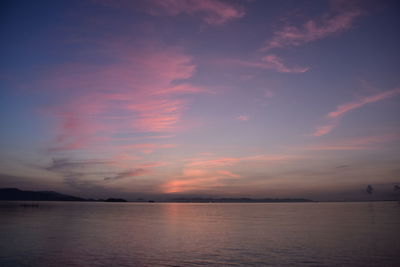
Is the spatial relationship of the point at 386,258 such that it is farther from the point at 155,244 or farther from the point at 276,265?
the point at 155,244

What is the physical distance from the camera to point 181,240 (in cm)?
5562

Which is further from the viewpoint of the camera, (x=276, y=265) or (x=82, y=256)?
(x=82, y=256)

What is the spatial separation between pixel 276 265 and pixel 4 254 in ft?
112

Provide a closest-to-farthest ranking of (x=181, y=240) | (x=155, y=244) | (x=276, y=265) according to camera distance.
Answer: (x=276, y=265) < (x=155, y=244) < (x=181, y=240)

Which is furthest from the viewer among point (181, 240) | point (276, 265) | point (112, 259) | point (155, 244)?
point (181, 240)

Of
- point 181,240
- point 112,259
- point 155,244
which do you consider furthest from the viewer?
point 181,240

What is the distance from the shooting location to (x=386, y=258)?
39.6 metres

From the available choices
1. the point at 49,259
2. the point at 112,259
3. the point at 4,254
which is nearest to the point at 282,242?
the point at 112,259

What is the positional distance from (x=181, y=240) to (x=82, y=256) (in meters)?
19.8

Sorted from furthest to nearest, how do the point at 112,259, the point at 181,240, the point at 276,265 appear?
the point at 181,240, the point at 112,259, the point at 276,265

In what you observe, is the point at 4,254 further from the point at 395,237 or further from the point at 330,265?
the point at 395,237

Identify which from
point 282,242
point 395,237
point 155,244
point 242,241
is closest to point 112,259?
point 155,244

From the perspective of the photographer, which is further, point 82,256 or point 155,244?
point 155,244

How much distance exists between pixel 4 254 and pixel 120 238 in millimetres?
20867
